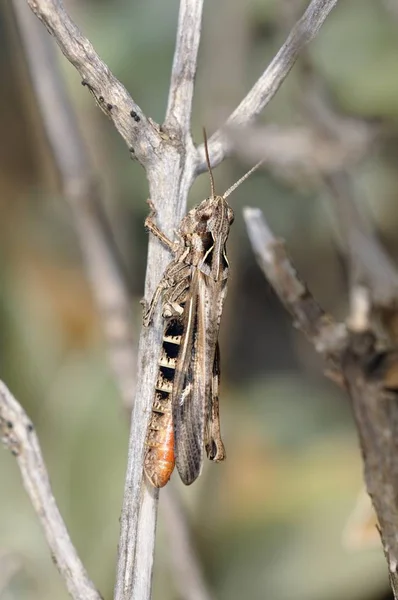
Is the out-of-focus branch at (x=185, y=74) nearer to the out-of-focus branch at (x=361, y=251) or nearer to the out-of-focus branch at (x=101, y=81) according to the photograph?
the out-of-focus branch at (x=101, y=81)

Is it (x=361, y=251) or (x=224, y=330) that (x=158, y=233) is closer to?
(x=361, y=251)

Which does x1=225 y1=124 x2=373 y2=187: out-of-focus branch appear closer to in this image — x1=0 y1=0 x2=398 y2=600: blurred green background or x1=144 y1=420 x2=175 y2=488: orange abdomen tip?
x1=0 y1=0 x2=398 y2=600: blurred green background

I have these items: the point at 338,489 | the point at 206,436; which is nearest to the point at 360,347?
the point at 206,436

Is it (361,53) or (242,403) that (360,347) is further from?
(361,53)

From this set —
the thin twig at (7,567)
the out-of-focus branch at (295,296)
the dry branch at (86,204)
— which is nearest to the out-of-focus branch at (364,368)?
the out-of-focus branch at (295,296)

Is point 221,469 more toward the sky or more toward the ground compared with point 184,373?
more toward the sky

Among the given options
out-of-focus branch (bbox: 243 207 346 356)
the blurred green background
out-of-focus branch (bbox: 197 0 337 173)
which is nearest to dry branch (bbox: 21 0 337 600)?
out-of-focus branch (bbox: 197 0 337 173)
